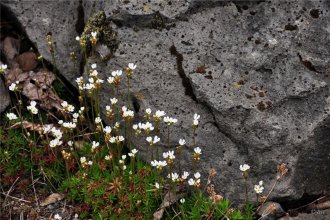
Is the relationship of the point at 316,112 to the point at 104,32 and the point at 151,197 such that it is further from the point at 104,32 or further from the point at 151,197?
the point at 104,32

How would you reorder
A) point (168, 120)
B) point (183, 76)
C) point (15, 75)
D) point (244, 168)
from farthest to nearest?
point (15, 75) → point (183, 76) → point (168, 120) → point (244, 168)

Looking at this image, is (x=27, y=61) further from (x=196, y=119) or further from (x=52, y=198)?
(x=196, y=119)

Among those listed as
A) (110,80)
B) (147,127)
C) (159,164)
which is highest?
(110,80)

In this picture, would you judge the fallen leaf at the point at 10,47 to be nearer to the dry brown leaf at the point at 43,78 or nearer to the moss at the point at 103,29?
the dry brown leaf at the point at 43,78

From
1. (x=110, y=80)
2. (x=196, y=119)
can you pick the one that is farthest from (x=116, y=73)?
(x=196, y=119)

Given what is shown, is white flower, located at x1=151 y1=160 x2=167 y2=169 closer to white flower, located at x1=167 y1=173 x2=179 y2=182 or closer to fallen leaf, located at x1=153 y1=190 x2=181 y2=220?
white flower, located at x1=167 y1=173 x2=179 y2=182
